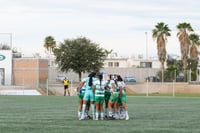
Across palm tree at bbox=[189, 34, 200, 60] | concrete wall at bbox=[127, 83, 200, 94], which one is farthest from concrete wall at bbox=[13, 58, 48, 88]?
palm tree at bbox=[189, 34, 200, 60]

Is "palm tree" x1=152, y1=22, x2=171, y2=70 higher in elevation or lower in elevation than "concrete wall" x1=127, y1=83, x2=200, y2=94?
higher

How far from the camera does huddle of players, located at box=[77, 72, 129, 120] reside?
25125 millimetres

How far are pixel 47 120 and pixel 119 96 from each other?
324 cm

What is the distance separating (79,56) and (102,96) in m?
63.8

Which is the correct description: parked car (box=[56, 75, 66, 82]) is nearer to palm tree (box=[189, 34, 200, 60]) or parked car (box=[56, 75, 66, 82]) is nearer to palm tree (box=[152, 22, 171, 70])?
palm tree (box=[152, 22, 171, 70])

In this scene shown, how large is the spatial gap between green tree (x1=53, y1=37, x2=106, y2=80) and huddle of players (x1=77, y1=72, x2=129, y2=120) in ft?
202

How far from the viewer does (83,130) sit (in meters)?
20.0

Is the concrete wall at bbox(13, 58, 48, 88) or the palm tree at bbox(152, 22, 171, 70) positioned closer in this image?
the concrete wall at bbox(13, 58, 48, 88)

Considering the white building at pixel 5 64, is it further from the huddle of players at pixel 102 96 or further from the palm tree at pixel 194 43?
the huddle of players at pixel 102 96

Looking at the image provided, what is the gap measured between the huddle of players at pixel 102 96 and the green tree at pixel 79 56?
61632 millimetres

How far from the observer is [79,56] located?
292ft

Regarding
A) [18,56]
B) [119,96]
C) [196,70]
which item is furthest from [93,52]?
[119,96]

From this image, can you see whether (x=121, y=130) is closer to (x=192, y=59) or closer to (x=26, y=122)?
(x=26, y=122)

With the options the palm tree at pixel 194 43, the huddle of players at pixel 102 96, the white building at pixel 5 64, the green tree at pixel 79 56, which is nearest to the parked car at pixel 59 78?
the green tree at pixel 79 56
